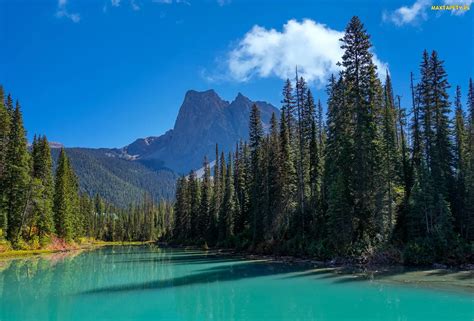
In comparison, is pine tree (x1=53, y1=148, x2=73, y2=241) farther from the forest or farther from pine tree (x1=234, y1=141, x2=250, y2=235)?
pine tree (x1=234, y1=141, x2=250, y2=235)

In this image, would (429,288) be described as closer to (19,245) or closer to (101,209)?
(19,245)

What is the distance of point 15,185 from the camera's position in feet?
182

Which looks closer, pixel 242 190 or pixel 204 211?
pixel 242 190

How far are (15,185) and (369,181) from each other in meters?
45.9

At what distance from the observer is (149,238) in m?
145

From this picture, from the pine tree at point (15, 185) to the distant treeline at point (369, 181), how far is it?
31171mm

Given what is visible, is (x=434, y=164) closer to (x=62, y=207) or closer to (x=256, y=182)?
(x=256, y=182)

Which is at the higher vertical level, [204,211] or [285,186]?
[285,186]

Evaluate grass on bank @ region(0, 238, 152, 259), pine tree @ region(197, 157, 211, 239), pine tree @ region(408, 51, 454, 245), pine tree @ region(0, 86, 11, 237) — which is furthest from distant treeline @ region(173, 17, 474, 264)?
pine tree @ region(0, 86, 11, 237)

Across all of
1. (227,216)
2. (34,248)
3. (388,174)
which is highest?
(388,174)

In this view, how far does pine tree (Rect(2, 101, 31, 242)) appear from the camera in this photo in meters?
55.0

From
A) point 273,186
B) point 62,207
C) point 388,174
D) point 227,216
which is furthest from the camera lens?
point 62,207

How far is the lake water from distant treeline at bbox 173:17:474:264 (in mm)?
7209

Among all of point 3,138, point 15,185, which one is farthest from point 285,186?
point 3,138
